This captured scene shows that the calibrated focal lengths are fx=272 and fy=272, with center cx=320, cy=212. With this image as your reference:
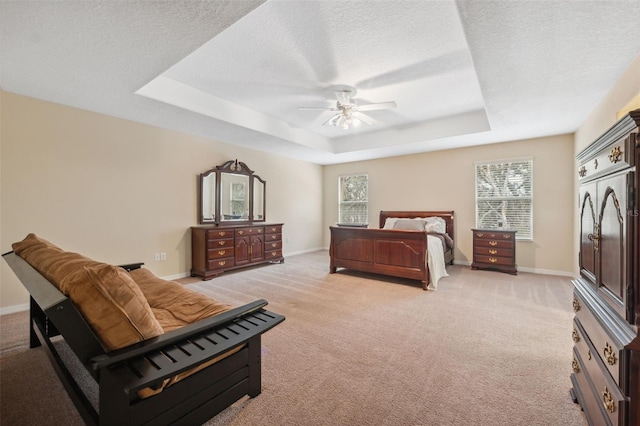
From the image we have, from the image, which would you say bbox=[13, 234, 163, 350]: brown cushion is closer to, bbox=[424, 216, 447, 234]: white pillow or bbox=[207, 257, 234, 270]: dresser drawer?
bbox=[207, 257, 234, 270]: dresser drawer

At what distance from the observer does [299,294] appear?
368 cm

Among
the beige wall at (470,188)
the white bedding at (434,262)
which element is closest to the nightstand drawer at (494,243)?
the beige wall at (470,188)

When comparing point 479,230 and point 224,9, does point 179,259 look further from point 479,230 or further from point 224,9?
point 479,230

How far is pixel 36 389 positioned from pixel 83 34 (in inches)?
100

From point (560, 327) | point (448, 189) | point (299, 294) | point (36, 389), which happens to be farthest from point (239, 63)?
point (448, 189)

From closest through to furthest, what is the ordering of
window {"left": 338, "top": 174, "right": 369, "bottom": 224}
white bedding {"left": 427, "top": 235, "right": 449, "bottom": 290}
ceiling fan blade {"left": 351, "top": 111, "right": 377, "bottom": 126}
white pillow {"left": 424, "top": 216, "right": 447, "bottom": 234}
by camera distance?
1. white bedding {"left": 427, "top": 235, "right": 449, "bottom": 290}
2. ceiling fan blade {"left": 351, "top": 111, "right": 377, "bottom": 126}
3. white pillow {"left": 424, "top": 216, "right": 447, "bottom": 234}
4. window {"left": 338, "top": 174, "right": 369, "bottom": 224}

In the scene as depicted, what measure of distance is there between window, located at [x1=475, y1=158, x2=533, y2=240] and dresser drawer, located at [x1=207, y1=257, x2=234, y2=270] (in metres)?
4.84

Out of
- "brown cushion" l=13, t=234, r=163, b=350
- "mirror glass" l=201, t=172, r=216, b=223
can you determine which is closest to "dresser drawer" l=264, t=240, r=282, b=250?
"mirror glass" l=201, t=172, r=216, b=223

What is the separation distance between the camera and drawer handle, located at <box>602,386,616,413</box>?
1.08m

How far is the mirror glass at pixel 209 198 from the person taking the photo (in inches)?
193

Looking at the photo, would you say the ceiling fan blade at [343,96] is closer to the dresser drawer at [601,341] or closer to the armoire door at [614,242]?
the armoire door at [614,242]

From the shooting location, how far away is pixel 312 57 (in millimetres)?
2855

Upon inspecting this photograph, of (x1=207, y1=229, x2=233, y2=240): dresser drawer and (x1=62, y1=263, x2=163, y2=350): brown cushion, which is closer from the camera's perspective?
(x1=62, y1=263, x2=163, y2=350): brown cushion

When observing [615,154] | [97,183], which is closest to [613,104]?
[615,154]
